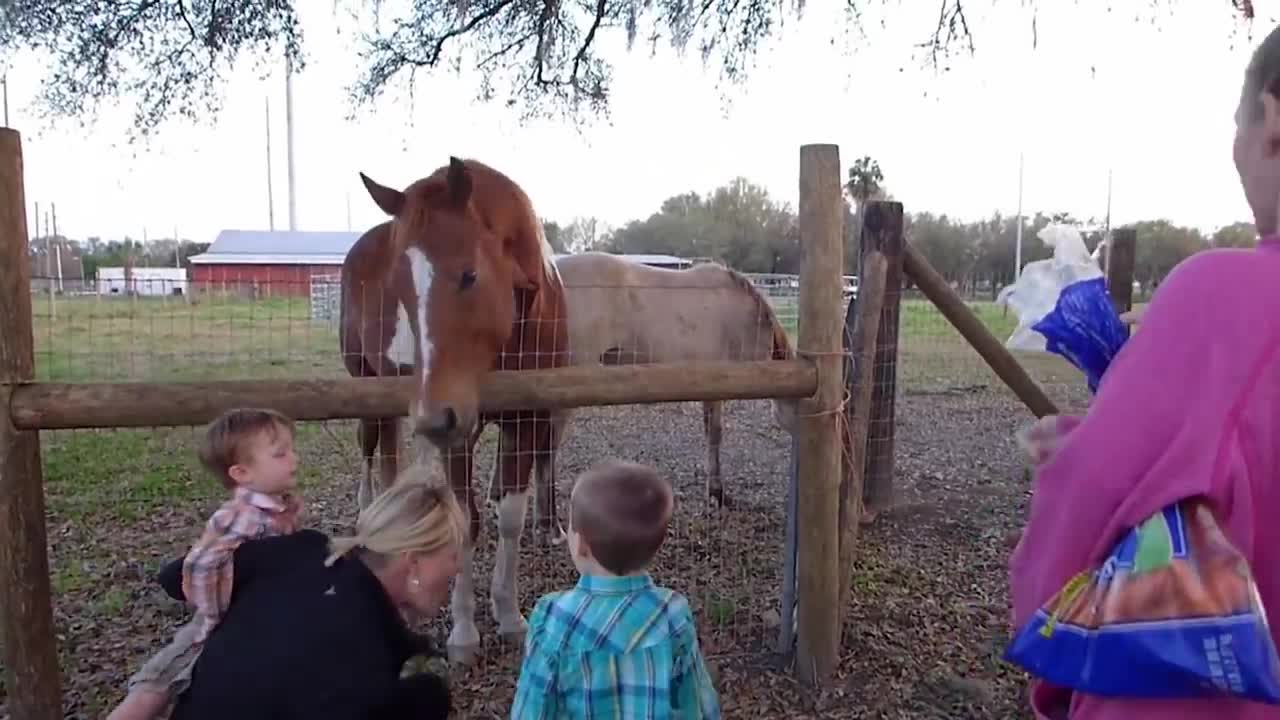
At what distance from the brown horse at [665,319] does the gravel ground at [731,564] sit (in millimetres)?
778

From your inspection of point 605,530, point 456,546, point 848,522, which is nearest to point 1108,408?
point 605,530

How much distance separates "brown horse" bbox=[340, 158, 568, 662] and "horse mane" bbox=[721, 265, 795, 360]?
2.60 m

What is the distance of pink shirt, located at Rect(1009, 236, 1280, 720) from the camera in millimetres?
881

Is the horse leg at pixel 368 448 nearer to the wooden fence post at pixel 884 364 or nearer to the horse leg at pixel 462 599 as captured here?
the horse leg at pixel 462 599

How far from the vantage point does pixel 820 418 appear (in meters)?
3.34

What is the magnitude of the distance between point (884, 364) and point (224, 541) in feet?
12.7

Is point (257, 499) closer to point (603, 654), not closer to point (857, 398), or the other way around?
point (603, 654)

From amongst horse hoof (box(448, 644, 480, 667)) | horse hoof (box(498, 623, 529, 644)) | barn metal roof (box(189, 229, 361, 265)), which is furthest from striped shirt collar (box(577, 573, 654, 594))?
barn metal roof (box(189, 229, 361, 265))

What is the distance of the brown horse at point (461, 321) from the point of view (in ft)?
9.63

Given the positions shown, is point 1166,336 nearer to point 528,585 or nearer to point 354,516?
point 528,585

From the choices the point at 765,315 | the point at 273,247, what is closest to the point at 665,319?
the point at 765,315

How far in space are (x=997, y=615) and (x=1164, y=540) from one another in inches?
142

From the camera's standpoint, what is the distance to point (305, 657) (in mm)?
1697

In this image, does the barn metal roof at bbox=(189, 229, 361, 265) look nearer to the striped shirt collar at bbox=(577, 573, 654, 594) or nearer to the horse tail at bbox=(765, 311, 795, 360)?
the horse tail at bbox=(765, 311, 795, 360)
